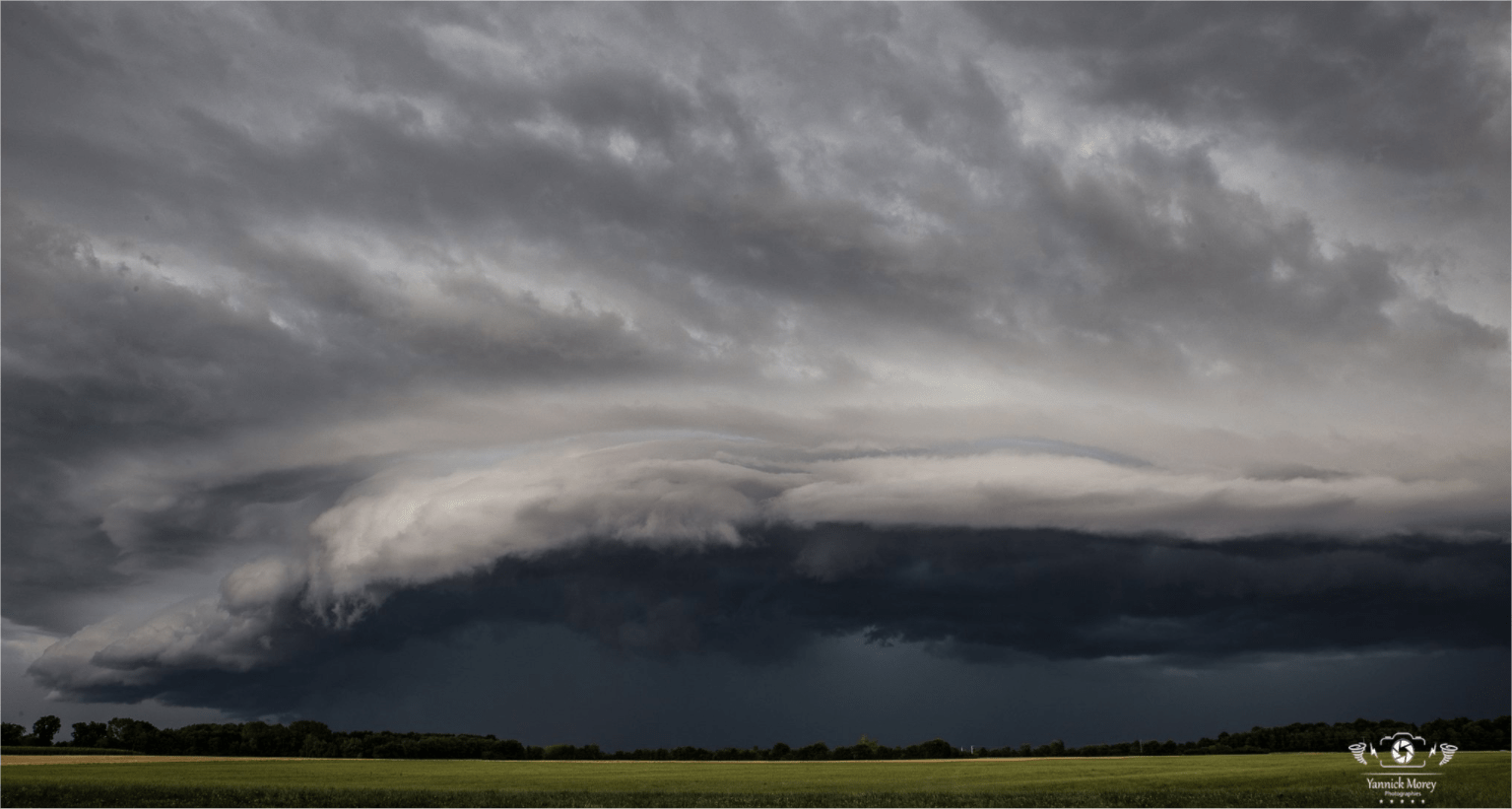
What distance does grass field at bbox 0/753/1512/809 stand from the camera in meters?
76.6

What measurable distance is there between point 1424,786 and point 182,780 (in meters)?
119

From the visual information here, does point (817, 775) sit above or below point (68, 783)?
below

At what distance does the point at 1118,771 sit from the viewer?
121m

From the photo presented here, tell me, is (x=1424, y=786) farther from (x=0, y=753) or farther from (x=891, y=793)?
Result: (x=0, y=753)

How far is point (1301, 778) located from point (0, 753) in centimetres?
20014

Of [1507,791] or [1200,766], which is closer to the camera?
[1507,791]

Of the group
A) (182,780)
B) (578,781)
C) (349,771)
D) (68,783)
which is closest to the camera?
(68,783)

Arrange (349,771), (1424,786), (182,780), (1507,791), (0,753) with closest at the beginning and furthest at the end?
(1507,791) → (1424,786) → (182,780) → (349,771) → (0,753)

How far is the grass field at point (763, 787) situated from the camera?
76625mm

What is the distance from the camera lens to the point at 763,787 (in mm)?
102438

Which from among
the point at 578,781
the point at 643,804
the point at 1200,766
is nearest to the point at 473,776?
the point at 578,781

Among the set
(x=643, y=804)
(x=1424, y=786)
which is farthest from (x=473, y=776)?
(x=1424, y=786)

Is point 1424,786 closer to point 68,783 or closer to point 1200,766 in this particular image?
point 1200,766

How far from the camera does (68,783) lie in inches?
3501
